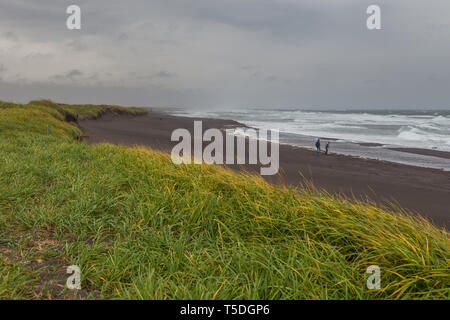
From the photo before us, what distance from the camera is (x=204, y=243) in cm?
344

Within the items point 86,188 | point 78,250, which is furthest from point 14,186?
point 78,250

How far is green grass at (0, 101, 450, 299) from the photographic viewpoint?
8.29ft

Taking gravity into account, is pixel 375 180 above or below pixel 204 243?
below

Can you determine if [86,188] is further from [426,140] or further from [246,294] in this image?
[426,140]

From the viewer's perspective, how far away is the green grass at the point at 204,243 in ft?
8.29
